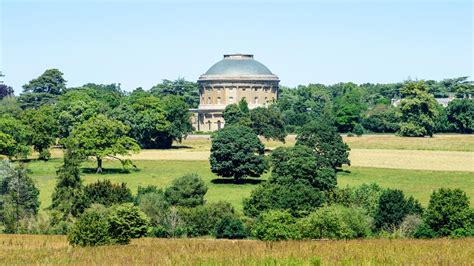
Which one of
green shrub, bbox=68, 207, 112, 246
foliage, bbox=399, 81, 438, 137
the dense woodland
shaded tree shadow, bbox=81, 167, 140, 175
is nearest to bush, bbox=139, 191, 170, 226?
the dense woodland

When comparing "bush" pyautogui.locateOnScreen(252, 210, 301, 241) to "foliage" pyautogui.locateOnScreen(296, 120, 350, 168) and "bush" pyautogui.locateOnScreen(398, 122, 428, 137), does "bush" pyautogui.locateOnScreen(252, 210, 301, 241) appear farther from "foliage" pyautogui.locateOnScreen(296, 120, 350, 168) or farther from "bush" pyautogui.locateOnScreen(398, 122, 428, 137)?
"bush" pyautogui.locateOnScreen(398, 122, 428, 137)

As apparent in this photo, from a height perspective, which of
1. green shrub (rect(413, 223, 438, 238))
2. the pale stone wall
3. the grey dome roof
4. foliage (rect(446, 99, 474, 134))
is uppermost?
the grey dome roof

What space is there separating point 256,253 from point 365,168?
189 ft

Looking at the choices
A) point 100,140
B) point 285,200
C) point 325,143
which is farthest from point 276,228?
point 100,140

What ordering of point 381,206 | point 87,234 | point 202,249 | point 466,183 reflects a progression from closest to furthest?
1. point 202,249
2. point 87,234
3. point 381,206
4. point 466,183

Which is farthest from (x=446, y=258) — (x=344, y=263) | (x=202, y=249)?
(x=202, y=249)

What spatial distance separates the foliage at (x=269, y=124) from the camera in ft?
404

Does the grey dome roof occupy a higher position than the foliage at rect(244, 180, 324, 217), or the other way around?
the grey dome roof

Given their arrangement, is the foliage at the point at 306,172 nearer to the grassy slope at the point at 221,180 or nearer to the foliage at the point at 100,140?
the grassy slope at the point at 221,180

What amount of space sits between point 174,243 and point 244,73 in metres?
145

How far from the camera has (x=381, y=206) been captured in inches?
2569

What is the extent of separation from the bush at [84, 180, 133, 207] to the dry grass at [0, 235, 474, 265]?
58.2 ft

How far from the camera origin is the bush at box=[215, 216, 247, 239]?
60906 mm

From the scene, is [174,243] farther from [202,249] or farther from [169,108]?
[169,108]
